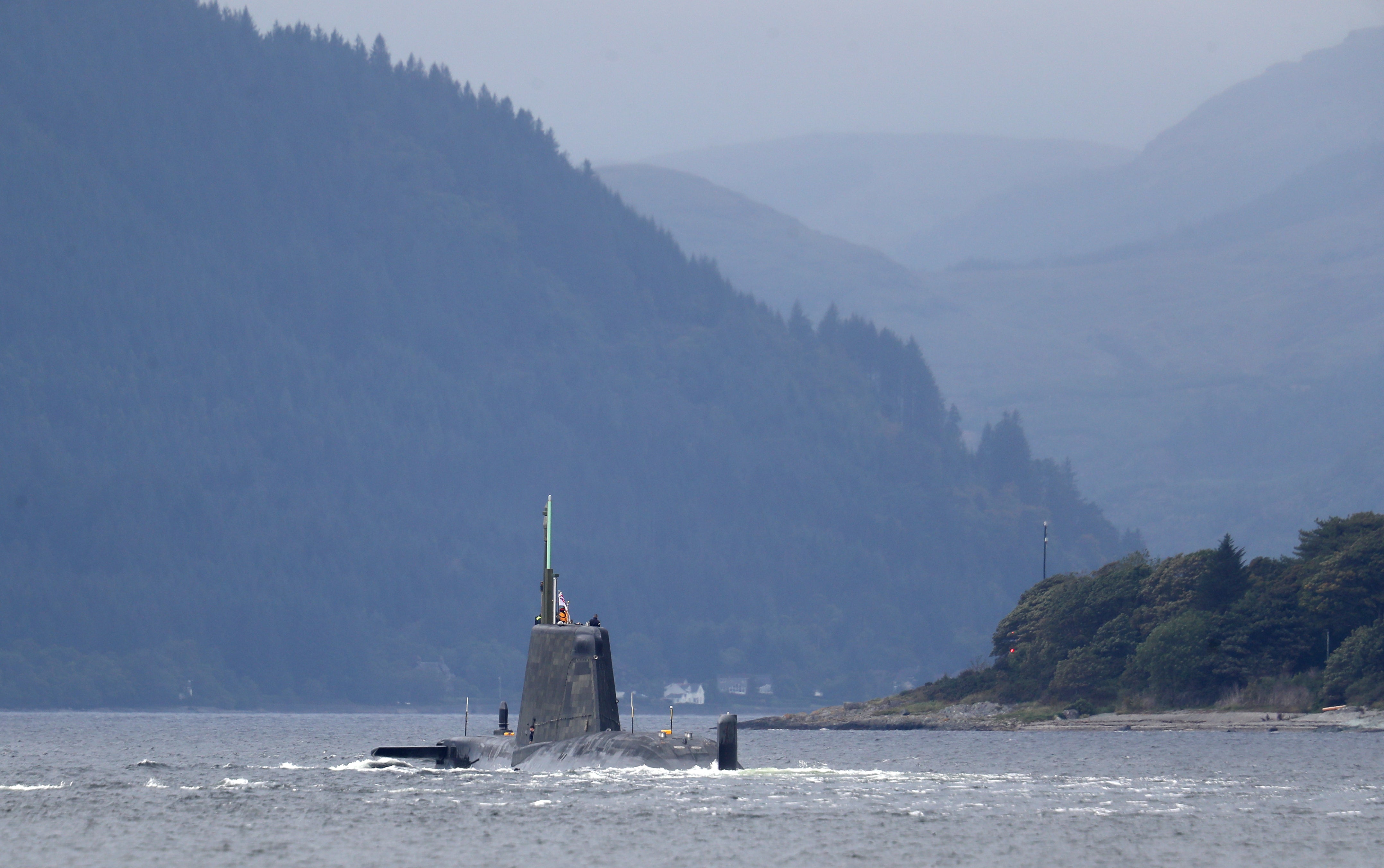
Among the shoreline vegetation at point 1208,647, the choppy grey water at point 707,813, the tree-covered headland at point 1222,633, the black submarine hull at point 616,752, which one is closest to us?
the choppy grey water at point 707,813

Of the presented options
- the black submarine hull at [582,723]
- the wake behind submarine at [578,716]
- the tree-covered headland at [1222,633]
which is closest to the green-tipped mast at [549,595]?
the wake behind submarine at [578,716]

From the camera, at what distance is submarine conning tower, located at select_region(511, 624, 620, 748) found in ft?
175

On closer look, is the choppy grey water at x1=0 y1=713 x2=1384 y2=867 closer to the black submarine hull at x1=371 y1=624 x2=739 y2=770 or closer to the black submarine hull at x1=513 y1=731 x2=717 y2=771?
the black submarine hull at x1=513 y1=731 x2=717 y2=771

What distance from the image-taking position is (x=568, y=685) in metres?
54.2

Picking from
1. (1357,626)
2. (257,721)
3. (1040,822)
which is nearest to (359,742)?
(1357,626)

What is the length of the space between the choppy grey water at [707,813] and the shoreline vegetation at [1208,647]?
37.6 m

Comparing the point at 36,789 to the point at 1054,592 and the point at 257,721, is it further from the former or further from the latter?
the point at 257,721

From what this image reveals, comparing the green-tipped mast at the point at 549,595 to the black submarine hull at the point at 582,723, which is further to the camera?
the green-tipped mast at the point at 549,595

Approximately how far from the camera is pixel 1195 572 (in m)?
134

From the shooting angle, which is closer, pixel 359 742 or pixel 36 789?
pixel 36 789

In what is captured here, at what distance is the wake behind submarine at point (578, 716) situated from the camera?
53312mm

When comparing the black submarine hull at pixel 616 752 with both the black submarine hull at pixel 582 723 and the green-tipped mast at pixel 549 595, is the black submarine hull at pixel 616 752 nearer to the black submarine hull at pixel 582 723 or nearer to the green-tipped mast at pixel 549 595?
the black submarine hull at pixel 582 723

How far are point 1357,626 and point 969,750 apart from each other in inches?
1396

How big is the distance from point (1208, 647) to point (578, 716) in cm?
8148
